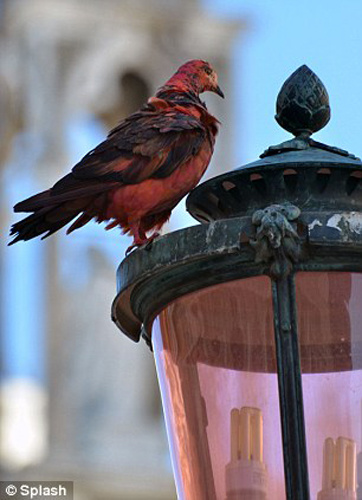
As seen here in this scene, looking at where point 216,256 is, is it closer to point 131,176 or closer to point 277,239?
point 277,239

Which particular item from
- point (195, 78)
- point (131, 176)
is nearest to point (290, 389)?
point (131, 176)

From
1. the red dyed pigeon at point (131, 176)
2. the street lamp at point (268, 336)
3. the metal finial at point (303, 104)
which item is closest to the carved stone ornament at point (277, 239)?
the street lamp at point (268, 336)

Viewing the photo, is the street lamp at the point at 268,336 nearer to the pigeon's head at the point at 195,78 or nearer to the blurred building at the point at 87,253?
the pigeon's head at the point at 195,78

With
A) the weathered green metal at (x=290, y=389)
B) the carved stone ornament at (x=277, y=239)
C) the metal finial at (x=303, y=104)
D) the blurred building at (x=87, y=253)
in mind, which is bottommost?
the weathered green metal at (x=290, y=389)

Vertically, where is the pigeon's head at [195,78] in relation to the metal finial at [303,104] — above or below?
above

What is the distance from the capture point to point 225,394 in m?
5.05

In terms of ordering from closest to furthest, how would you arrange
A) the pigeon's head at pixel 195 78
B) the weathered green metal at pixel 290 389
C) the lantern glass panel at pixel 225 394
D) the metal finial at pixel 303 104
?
1. the weathered green metal at pixel 290 389
2. the lantern glass panel at pixel 225 394
3. the metal finial at pixel 303 104
4. the pigeon's head at pixel 195 78

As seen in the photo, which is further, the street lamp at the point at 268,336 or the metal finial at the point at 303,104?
the metal finial at the point at 303,104

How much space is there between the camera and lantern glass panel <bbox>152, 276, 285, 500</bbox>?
496 centimetres

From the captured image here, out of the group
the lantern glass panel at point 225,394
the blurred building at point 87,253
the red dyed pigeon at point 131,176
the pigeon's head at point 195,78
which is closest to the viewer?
the lantern glass panel at point 225,394

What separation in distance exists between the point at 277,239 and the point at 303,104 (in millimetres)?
645

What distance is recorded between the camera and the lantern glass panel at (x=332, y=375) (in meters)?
4.90

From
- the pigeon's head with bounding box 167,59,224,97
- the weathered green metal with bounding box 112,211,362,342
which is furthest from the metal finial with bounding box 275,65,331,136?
the pigeon's head with bounding box 167,59,224,97

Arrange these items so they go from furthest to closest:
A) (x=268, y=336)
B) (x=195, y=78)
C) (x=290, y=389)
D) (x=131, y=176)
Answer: (x=195, y=78), (x=131, y=176), (x=268, y=336), (x=290, y=389)
